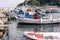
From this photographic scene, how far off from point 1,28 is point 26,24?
119 inches

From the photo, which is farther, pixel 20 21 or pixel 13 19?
pixel 13 19

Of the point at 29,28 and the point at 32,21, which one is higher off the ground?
the point at 32,21

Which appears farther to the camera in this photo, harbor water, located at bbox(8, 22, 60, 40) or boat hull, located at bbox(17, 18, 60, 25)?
boat hull, located at bbox(17, 18, 60, 25)

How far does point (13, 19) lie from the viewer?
45.2 ft

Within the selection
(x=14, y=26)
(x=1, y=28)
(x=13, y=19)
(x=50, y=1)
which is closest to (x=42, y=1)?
(x=50, y=1)

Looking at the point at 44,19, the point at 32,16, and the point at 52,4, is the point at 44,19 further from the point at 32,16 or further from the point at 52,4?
the point at 52,4

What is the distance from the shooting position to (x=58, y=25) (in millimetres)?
12508

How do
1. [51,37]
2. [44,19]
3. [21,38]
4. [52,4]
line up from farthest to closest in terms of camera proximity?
[52,4] < [44,19] < [21,38] < [51,37]

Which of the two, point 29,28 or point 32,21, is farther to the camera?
point 32,21

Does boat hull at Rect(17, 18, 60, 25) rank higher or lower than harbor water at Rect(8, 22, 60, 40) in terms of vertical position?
higher

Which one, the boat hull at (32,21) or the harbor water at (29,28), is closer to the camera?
the harbor water at (29,28)

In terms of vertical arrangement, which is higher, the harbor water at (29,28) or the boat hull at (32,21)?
the boat hull at (32,21)

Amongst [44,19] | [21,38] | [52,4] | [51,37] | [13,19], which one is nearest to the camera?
[51,37]

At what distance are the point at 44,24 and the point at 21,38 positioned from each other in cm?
313
